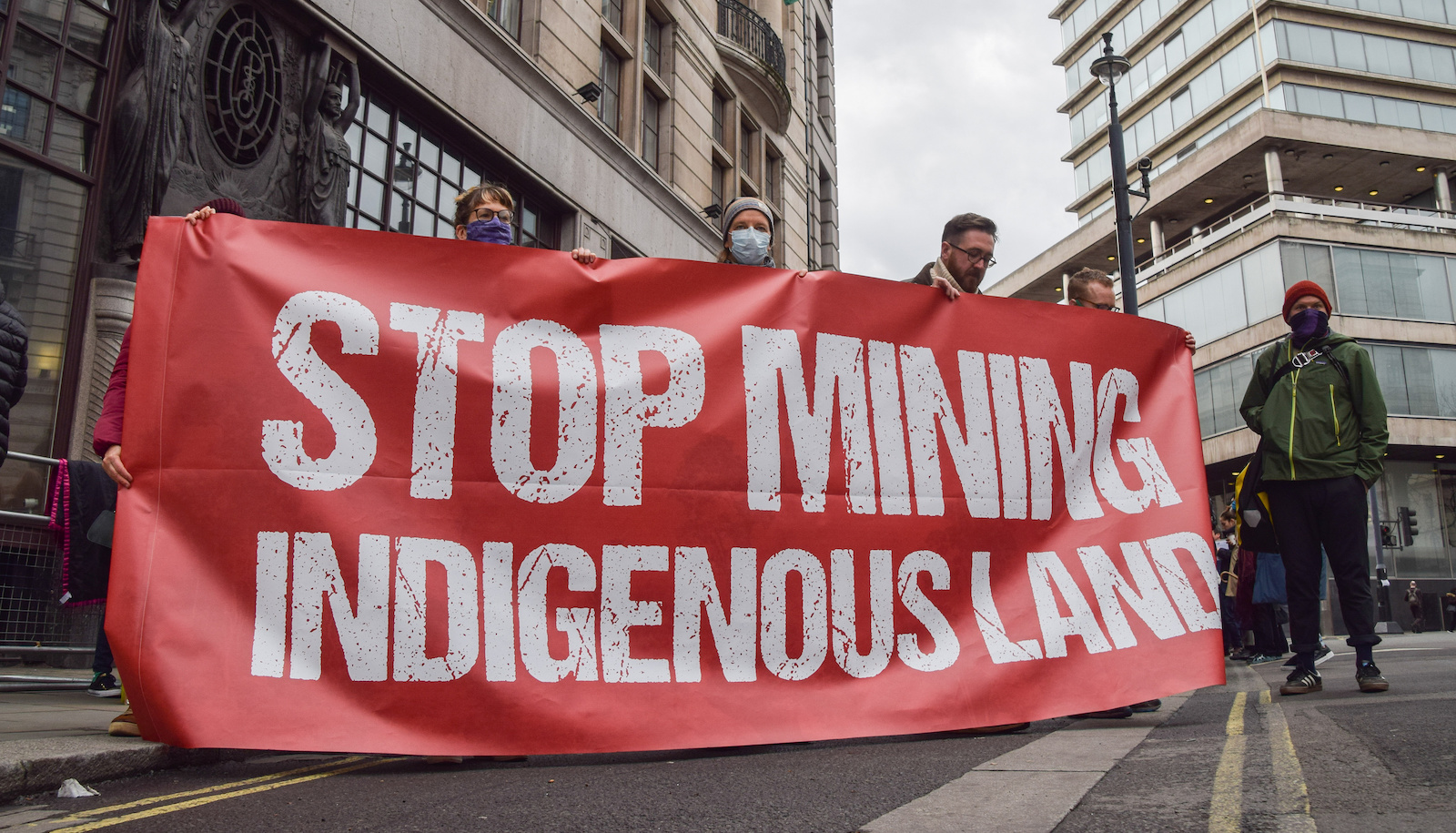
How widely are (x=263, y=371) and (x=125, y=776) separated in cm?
146

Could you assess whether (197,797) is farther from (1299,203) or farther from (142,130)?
(1299,203)

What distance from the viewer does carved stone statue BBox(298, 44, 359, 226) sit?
31.4 ft

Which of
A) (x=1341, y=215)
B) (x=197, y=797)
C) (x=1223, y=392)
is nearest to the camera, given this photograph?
(x=197, y=797)

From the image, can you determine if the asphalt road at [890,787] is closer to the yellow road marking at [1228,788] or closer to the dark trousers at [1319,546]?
the yellow road marking at [1228,788]

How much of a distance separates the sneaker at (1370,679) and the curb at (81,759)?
195 inches

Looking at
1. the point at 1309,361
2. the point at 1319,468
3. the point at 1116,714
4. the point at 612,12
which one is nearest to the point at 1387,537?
the point at 612,12

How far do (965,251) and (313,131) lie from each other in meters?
7.01

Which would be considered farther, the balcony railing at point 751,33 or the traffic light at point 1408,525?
the traffic light at point 1408,525

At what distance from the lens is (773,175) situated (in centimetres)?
2325

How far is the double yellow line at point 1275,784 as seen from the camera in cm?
227

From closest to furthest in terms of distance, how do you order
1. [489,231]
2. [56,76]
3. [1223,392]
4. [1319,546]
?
[489,231]
[1319,546]
[56,76]
[1223,392]

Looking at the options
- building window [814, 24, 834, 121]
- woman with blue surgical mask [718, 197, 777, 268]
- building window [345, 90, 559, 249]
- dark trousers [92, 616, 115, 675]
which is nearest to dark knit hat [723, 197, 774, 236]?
woman with blue surgical mask [718, 197, 777, 268]

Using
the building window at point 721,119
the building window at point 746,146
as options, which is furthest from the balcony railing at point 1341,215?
the building window at point 721,119

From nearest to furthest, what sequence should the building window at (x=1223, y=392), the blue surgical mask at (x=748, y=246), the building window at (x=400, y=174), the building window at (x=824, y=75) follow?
the blue surgical mask at (x=748, y=246) → the building window at (x=400, y=174) → the building window at (x=824, y=75) → the building window at (x=1223, y=392)
